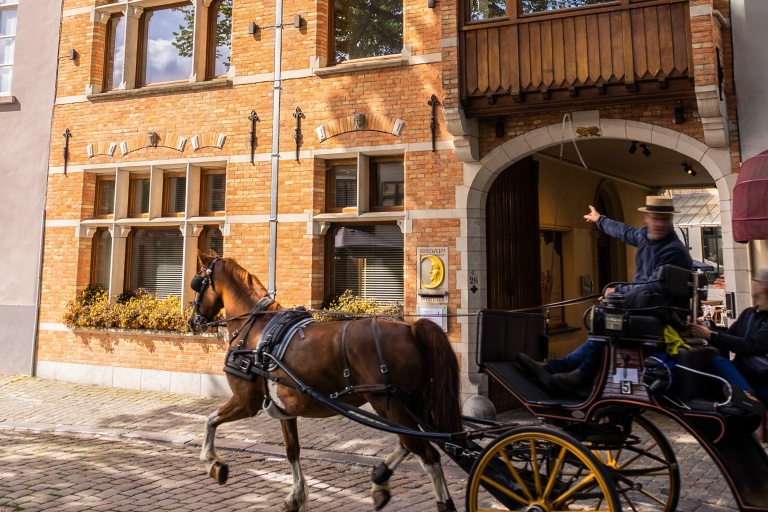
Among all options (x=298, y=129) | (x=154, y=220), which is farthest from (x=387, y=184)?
(x=154, y=220)

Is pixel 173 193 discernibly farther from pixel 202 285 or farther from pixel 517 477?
pixel 517 477

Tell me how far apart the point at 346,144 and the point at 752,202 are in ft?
18.3

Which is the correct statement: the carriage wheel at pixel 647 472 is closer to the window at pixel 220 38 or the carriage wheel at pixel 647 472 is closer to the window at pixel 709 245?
the window at pixel 220 38

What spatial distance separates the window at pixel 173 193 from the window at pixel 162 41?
1.84 m

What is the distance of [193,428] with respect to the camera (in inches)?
316

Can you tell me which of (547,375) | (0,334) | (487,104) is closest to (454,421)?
(547,375)

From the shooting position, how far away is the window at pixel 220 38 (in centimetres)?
1112

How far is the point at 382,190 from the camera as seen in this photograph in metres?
9.82

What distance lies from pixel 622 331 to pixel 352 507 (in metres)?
2.66

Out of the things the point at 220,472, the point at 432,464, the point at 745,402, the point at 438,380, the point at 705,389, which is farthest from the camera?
the point at 220,472

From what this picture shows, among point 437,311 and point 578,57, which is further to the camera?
point 437,311

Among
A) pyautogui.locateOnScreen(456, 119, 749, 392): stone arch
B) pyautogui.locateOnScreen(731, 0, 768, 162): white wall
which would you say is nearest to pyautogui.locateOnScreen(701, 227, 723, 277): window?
pyautogui.locateOnScreen(456, 119, 749, 392): stone arch

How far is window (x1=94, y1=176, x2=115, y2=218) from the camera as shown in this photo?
38.3 ft

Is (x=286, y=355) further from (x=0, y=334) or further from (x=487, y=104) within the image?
(x=0, y=334)
